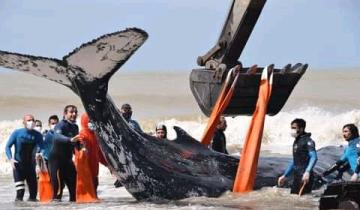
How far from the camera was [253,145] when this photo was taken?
1720 cm

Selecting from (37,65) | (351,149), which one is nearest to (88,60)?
(37,65)

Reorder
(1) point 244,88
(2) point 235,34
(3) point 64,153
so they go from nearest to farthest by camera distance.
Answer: (3) point 64,153
(1) point 244,88
(2) point 235,34

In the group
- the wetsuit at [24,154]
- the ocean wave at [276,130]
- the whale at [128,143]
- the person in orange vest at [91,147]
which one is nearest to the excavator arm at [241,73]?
the whale at [128,143]

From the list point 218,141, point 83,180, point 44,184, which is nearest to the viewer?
point 83,180

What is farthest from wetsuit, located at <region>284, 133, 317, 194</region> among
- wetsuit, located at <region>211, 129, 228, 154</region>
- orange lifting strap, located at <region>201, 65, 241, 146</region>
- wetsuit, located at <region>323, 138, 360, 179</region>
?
wetsuit, located at <region>211, 129, 228, 154</region>

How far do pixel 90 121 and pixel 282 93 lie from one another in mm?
3504

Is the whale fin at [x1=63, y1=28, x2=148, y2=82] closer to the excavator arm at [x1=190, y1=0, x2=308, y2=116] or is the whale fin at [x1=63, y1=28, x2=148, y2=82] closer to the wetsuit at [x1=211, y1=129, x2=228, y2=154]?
the excavator arm at [x1=190, y1=0, x2=308, y2=116]

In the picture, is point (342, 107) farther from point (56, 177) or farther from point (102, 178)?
point (56, 177)

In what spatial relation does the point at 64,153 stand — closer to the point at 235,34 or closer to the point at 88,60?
the point at 88,60

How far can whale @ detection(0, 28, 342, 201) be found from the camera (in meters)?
15.9

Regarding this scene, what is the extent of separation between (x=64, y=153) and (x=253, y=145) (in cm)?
305

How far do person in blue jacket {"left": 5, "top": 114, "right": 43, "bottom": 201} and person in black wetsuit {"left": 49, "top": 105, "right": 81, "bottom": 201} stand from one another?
0.55 meters

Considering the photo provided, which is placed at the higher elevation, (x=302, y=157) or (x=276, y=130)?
(x=276, y=130)

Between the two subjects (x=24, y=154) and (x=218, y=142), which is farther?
(x=218, y=142)
